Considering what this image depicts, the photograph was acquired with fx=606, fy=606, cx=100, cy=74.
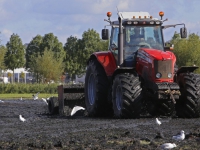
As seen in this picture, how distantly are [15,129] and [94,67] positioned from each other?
14.3ft

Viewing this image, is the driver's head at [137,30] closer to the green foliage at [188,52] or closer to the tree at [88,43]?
the green foliage at [188,52]

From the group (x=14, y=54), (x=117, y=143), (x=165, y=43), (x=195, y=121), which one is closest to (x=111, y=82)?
(x=165, y=43)

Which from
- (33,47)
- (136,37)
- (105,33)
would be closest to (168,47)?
(136,37)

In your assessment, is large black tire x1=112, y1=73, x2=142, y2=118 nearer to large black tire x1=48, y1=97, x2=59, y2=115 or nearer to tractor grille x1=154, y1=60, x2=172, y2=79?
tractor grille x1=154, y1=60, x2=172, y2=79

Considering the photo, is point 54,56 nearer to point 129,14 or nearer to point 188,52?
point 188,52

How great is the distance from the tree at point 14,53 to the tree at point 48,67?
169 inches

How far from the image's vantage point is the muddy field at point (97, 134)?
10.7 metres

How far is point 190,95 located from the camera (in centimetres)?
1647

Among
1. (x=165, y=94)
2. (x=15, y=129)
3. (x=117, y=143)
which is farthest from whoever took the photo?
(x=165, y=94)

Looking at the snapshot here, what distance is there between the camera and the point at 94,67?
18.2m

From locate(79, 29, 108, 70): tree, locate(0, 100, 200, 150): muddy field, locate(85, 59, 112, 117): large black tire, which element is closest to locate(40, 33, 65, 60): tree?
locate(79, 29, 108, 70): tree

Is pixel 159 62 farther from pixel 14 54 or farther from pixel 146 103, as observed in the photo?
pixel 14 54

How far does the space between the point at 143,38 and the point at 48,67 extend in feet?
221

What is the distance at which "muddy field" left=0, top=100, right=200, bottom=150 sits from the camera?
10.7m
